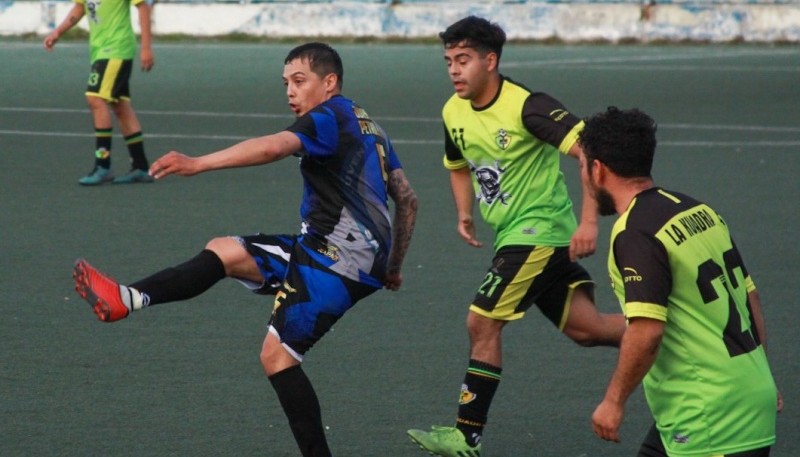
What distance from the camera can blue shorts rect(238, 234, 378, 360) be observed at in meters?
5.60

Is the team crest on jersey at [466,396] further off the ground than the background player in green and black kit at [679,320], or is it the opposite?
the background player in green and black kit at [679,320]

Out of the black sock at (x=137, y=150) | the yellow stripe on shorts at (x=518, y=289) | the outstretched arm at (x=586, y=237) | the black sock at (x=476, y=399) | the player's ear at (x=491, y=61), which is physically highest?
the player's ear at (x=491, y=61)

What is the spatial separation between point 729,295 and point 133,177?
998 cm

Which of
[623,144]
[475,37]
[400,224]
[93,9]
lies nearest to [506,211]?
[400,224]

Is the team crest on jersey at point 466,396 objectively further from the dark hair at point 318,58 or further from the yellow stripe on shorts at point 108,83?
the yellow stripe on shorts at point 108,83

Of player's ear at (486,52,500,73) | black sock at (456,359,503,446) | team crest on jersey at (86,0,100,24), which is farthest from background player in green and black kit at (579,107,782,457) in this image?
team crest on jersey at (86,0,100,24)

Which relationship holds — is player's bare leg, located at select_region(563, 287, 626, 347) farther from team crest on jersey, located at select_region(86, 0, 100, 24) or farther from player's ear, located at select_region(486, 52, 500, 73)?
team crest on jersey, located at select_region(86, 0, 100, 24)

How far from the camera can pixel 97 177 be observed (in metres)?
13.4

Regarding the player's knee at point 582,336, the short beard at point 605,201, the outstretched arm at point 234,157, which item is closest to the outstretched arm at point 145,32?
the player's knee at point 582,336

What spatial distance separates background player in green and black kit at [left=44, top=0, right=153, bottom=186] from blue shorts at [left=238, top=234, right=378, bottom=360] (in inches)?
311

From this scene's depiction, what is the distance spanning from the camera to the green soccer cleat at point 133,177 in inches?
535

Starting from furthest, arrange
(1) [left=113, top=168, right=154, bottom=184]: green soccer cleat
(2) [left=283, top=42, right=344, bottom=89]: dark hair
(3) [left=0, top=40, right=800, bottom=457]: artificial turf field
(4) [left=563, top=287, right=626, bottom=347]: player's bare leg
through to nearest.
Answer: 1. (1) [left=113, top=168, right=154, bottom=184]: green soccer cleat
2. (3) [left=0, top=40, right=800, bottom=457]: artificial turf field
3. (4) [left=563, top=287, right=626, bottom=347]: player's bare leg
4. (2) [left=283, top=42, right=344, bottom=89]: dark hair

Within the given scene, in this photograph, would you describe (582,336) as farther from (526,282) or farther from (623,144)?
(623,144)

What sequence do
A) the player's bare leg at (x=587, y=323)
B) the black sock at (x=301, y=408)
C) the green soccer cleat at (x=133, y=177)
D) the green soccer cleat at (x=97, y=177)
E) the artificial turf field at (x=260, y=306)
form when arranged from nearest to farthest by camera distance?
the black sock at (x=301, y=408)
the player's bare leg at (x=587, y=323)
the artificial turf field at (x=260, y=306)
the green soccer cleat at (x=97, y=177)
the green soccer cleat at (x=133, y=177)
